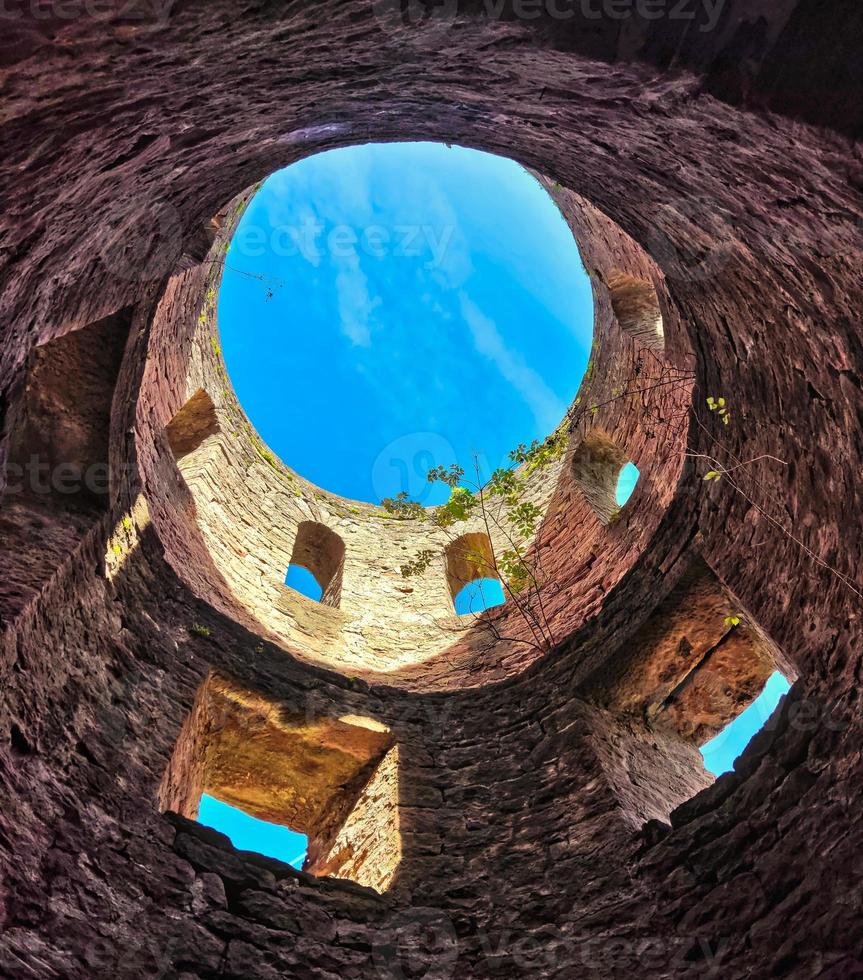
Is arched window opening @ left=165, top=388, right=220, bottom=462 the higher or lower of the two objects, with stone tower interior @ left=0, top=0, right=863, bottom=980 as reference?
higher

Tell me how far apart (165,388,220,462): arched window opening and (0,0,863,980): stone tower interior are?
1.99 metres

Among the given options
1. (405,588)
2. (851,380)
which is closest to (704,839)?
(851,380)

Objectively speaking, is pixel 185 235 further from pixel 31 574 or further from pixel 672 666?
pixel 672 666

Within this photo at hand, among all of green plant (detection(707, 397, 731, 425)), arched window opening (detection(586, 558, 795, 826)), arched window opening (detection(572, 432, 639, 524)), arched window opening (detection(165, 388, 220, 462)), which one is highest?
arched window opening (detection(165, 388, 220, 462))

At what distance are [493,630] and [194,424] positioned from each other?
464 cm

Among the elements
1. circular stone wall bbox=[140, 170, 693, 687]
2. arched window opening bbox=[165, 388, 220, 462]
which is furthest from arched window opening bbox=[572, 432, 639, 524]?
arched window opening bbox=[165, 388, 220, 462]

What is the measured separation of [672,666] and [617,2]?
455 cm

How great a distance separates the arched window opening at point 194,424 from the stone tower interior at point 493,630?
1.99 meters

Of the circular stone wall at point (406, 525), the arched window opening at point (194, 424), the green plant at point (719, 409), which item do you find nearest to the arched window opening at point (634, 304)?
the circular stone wall at point (406, 525)

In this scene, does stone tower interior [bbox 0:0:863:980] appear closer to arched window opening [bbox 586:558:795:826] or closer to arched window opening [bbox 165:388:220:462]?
arched window opening [bbox 586:558:795:826]

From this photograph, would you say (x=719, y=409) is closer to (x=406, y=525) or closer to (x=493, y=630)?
(x=493, y=630)

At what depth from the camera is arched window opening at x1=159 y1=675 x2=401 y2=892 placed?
5.66 metres

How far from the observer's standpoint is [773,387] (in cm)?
508

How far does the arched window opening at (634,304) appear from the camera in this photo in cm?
892
